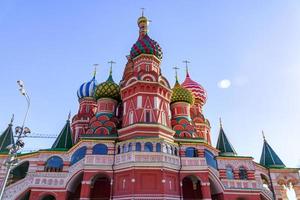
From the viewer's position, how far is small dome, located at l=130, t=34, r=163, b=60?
3142 cm

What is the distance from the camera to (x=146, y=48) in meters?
31.4

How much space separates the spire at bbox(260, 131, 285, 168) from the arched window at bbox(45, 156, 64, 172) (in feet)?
79.8

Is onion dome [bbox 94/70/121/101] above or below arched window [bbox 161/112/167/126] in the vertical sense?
above

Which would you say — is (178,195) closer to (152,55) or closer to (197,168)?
(197,168)

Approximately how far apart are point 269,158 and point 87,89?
27068mm

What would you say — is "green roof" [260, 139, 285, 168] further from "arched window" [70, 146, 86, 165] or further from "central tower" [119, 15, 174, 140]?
"arched window" [70, 146, 86, 165]

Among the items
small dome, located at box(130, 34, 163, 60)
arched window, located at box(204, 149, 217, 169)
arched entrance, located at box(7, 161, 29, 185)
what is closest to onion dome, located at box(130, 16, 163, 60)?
small dome, located at box(130, 34, 163, 60)

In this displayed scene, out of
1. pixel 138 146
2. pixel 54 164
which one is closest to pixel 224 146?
→ pixel 138 146

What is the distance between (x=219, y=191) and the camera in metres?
24.8

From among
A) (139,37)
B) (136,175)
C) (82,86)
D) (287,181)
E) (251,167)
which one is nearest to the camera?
(136,175)

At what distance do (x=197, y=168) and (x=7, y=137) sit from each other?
77.2 feet

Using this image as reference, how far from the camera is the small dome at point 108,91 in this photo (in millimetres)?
31141

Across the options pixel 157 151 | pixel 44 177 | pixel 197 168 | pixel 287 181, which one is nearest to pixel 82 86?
pixel 44 177

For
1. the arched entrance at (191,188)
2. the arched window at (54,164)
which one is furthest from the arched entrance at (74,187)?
the arched entrance at (191,188)
